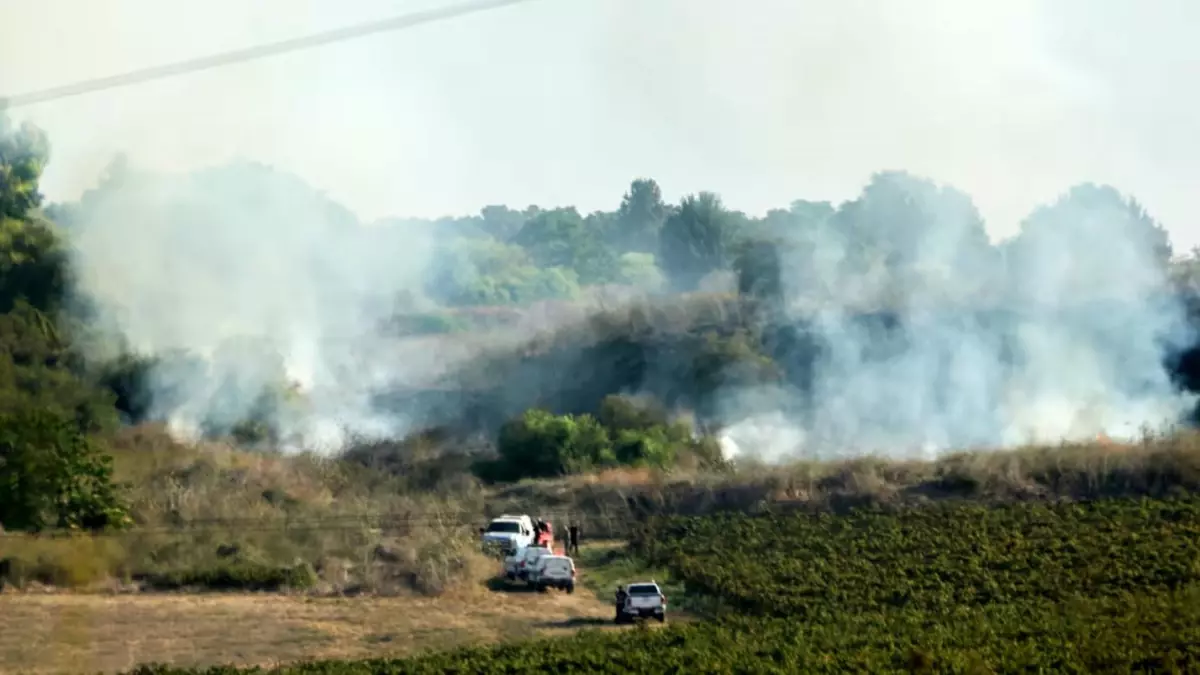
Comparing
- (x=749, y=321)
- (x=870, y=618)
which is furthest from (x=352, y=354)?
(x=870, y=618)

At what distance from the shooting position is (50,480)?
45656 mm

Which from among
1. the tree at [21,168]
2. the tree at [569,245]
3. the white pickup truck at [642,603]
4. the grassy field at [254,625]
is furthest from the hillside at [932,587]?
the tree at [569,245]

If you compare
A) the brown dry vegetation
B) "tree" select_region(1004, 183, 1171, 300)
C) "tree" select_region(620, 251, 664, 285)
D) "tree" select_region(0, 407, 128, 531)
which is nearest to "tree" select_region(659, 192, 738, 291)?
"tree" select_region(620, 251, 664, 285)

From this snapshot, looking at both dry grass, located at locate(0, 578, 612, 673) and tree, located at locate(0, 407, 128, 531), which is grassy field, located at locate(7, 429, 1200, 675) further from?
tree, located at locate(0, 407, 128, 531)

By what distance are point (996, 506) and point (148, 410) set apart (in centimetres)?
3176

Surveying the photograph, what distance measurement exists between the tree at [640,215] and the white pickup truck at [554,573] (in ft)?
328

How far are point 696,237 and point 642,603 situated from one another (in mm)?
90519

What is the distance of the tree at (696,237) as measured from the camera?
410ft

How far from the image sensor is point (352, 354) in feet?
242

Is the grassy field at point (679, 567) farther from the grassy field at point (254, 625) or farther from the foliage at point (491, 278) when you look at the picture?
the foliage at point (491, 278)

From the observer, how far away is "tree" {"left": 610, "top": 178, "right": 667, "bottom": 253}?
143625 millimetres

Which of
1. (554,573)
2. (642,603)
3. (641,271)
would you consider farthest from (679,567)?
(641,271)

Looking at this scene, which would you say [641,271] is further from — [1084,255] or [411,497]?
[411,497]

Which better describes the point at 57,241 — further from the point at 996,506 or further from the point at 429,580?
the point at 996,506
